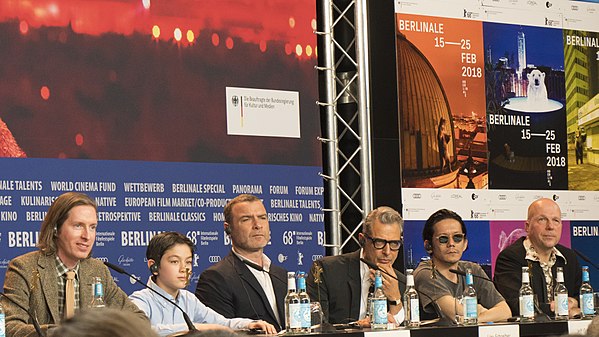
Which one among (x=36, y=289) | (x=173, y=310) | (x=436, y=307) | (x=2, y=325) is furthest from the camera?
(x=436, y=307)

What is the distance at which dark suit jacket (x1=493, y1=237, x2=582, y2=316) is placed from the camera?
551 cm

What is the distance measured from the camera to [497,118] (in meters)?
6.70

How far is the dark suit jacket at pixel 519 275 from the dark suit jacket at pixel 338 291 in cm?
85

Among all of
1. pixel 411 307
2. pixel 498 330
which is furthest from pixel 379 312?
pixel 498 330

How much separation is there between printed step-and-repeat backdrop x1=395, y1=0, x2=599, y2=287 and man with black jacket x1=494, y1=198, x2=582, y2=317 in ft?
2.33

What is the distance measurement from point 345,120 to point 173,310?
2.08m

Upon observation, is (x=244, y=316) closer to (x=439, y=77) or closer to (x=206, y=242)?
(x=206, y=242)

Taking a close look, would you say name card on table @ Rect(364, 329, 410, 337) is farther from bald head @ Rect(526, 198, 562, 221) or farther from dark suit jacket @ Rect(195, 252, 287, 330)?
bald head @ Rect(526, 198, 562, 221)

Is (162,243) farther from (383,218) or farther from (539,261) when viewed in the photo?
(539,261)

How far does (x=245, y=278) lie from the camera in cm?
485

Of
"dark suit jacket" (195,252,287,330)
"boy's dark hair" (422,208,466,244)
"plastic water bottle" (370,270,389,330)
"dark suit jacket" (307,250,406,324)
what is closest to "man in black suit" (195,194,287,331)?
"dark suit jacket" (195,252,287,330)

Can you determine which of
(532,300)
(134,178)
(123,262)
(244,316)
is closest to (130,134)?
(134,178)

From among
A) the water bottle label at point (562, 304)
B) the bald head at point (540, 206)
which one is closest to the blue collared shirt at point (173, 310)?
the water bottle label at point (562, 304)

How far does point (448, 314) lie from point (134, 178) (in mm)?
1634
